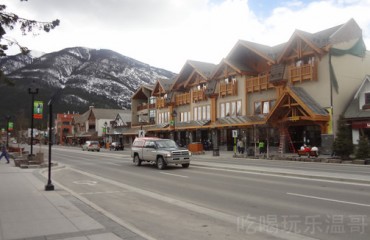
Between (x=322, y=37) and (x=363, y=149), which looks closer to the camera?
(x=363, y=149)

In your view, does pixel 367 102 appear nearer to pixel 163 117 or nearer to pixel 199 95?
pixel 199 95

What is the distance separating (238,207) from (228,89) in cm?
4005

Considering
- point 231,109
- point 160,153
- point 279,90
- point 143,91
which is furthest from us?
point 143,91

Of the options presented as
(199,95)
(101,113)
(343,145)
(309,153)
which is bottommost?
(309,153)

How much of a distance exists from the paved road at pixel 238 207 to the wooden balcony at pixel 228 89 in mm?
32555

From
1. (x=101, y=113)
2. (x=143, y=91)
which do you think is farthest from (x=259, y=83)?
(x=101, y=113)

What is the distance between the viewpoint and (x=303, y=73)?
127ft

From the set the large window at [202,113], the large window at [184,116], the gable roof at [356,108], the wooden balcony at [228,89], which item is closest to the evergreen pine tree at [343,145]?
the gable roof at [356,108]

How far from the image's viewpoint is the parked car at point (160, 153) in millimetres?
22453

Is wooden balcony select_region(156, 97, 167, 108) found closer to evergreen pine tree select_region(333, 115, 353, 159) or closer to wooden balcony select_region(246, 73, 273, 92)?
wooden balcony select_region(246, 73, 273, 92)

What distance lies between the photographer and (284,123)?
3803cm

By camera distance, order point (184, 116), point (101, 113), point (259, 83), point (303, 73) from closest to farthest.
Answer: point (303, 73) → point (259, 83) → point (184, 116) → point (101, 113)

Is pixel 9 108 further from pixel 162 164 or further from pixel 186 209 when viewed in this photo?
pixel 186 209

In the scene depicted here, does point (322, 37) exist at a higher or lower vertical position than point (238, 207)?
higher
